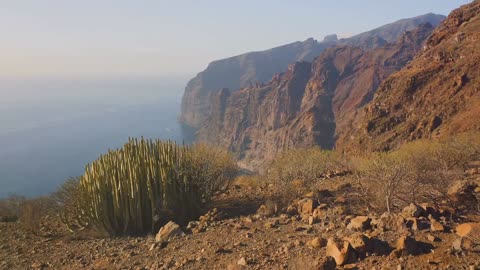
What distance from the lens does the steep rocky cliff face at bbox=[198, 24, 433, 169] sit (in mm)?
91325

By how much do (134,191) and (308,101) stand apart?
108549mm

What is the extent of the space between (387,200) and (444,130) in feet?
74.4

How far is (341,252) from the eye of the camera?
18.5ft

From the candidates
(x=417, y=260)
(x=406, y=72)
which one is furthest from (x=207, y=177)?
(x=406, y=72)

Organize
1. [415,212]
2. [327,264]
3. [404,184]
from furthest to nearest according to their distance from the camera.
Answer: [404,184] < [415,212] < [327,264]

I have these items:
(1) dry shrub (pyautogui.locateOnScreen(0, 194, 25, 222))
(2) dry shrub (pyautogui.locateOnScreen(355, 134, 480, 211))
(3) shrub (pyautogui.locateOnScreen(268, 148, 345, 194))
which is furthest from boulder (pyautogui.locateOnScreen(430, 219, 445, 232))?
(1) dry shrub (pyautogui.locateOnScreen(0, 194, 25, 222))

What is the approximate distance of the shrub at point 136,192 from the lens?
32.0 ft

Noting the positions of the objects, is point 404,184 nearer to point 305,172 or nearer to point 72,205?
point 305,172

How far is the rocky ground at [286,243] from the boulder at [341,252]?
13mm

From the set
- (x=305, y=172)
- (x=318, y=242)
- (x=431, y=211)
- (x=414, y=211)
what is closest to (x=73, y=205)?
(x=305, y=172)

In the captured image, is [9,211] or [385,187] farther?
[9,211]

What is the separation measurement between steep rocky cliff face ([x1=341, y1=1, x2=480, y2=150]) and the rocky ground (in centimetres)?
2164

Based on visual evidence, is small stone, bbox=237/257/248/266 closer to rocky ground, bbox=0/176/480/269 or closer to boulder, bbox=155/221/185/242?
rocky ground, bbox=0/176/480/269

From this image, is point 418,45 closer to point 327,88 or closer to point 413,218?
point 327,88
